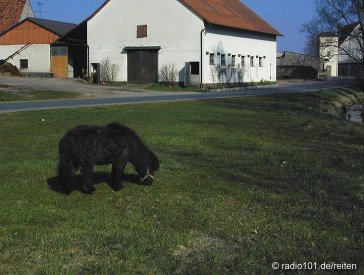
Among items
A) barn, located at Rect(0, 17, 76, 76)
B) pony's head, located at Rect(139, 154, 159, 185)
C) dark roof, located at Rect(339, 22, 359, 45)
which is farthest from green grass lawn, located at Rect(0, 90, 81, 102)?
dark roof, located at Rect(339, 22, 359, 45)

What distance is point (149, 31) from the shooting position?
47156mm

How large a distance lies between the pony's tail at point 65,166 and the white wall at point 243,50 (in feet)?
123

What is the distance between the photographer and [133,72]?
1898 inches

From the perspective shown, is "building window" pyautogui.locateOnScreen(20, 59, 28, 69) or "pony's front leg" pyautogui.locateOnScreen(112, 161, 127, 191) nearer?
"pony's front leg" pyautogui.locateOnScreen(112, 161, 127, 191)

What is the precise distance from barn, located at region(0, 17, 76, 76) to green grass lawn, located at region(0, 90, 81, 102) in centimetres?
2272

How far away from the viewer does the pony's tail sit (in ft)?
25.0

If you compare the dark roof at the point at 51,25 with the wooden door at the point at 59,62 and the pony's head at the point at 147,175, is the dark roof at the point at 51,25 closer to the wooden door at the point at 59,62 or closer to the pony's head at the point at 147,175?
the wooden door at the point at 59,62

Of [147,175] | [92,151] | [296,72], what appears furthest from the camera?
[296,72]

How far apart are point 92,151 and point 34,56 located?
5026 cm

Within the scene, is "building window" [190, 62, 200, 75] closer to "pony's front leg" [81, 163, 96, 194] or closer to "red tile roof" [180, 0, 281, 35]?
"red tile roof" [180, 0, 281, 35]

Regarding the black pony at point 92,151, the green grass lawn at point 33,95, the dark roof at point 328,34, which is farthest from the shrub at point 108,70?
the black pony at point 92,151

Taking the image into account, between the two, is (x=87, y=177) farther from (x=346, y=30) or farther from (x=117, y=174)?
(x=346, y=30)

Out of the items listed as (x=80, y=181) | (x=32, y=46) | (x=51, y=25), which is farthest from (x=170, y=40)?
(x=80, y=181)

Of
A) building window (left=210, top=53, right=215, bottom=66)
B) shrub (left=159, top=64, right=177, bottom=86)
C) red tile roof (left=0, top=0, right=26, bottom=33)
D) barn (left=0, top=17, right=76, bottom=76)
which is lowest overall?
shrub (left=159, top=64, right=177, bottom=86)
